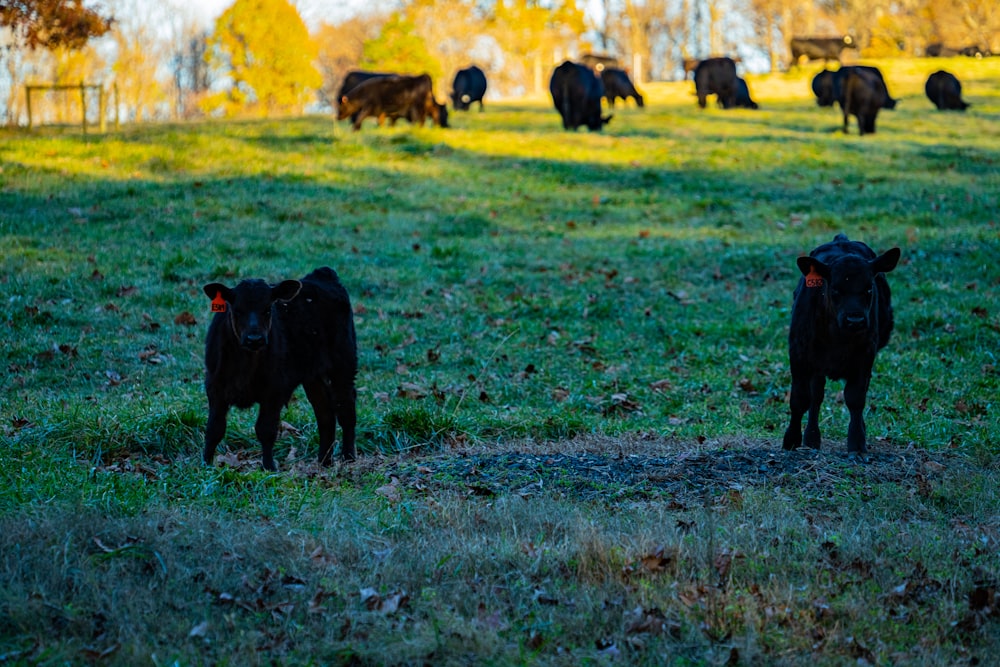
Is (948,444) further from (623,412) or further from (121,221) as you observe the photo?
(121,221)

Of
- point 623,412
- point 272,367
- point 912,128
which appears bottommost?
point 623,412

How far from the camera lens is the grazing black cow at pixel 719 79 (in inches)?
1690

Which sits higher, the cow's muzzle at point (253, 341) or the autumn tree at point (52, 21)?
the autumn tree at point (52, 21)

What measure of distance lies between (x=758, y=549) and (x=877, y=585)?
64 cm

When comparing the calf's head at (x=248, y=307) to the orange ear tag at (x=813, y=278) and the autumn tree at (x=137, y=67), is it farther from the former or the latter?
the autumn tree at (x=137, y=67)

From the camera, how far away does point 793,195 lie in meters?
25.0

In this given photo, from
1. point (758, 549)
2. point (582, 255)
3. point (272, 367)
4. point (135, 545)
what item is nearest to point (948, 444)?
point (758, 549)

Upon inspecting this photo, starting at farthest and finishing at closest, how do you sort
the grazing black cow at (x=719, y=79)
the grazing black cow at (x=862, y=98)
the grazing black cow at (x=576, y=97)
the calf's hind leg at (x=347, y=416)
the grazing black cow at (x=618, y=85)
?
the grazing black cow at (x=618, y=85) < the grazing black cow at (x=719, y=79) < the grazing black cow at (x=576, y=97) < the grazing black cow at (x=862, y=98) < the calf's hind leg at (x=347, y=416)

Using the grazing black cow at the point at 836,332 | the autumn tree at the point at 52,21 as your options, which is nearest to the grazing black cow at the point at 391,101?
the autumn tree at the point at 52,21

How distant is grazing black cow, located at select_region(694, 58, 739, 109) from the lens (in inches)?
1690

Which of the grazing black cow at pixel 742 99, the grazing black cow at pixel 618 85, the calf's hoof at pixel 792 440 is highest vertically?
the grazing black cow at pixel 618 85

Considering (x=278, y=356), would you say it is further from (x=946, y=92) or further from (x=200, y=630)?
(x=946, y=92)

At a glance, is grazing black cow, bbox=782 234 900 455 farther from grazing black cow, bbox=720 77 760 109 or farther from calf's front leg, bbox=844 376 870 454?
→ grazing black cow, bbox=720 77 760 109

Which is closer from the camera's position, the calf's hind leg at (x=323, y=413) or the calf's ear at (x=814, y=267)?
the calf's ear at (x=814, y=267)
